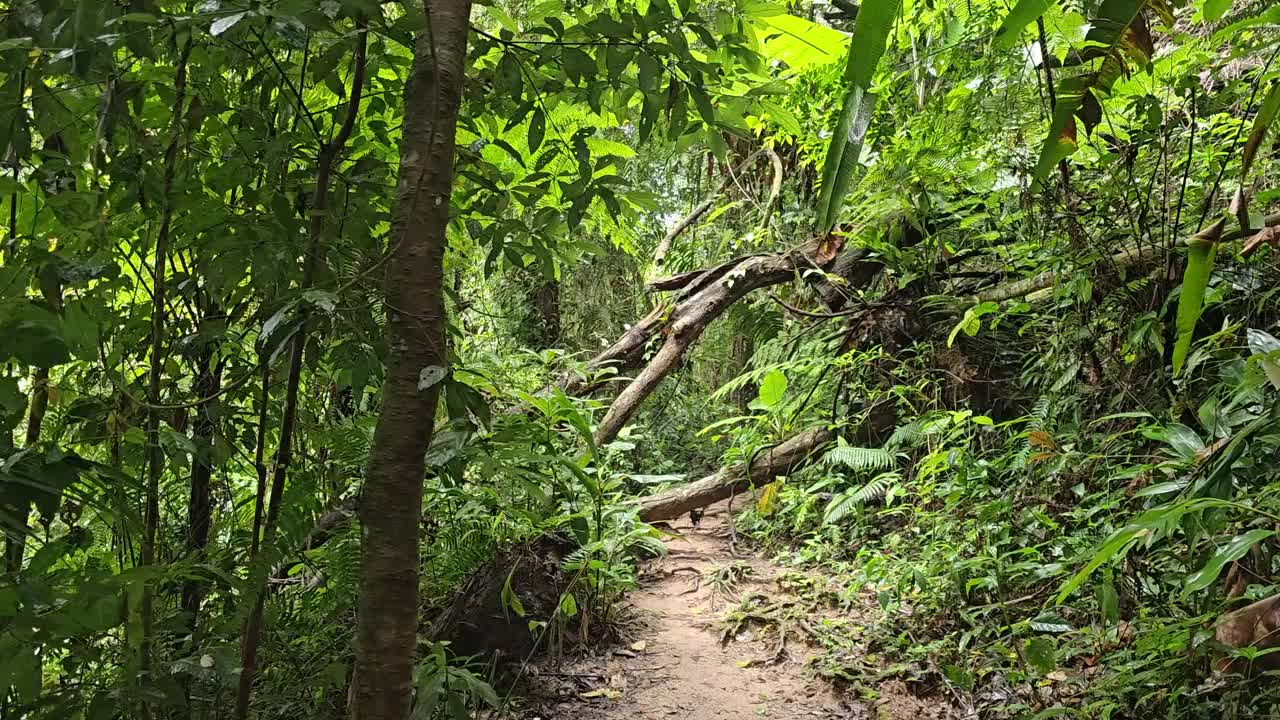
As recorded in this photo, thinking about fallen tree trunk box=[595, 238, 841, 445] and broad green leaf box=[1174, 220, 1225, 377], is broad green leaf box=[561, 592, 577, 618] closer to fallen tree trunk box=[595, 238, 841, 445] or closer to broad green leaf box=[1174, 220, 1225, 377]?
fallen tree trunk box=[595, 238, 841, 445]

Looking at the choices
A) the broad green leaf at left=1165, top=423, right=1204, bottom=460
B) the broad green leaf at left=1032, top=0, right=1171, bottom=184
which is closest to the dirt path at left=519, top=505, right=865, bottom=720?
the broad green leaf at left=1165, top=423, right=1204, bottom=460

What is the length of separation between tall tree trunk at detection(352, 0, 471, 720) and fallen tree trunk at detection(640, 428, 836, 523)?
3.75 metres

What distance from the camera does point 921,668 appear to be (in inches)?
113

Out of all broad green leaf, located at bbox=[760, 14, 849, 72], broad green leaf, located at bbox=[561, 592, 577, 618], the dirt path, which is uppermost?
broad green leaf, located at bbox=[760, 14, 849, 72]

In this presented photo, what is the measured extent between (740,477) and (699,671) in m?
1.74

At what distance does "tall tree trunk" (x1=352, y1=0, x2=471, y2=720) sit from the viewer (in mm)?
1101

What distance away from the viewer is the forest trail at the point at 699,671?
118 inches

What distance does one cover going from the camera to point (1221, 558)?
1406 mm

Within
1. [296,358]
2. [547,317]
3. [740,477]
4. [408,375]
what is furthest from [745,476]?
[408,375]

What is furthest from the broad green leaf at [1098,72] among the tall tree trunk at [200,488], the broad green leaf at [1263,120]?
the tall tree trunk at [200,488]

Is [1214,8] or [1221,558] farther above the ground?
[1214,8]

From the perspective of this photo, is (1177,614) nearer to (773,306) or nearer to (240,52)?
(240,52)

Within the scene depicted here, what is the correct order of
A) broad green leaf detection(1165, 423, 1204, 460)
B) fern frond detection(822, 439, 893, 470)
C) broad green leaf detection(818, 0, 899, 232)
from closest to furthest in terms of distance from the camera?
broad green leaf detection(818, 0, 899, 232) < broad green leaf detection(1165, 423, 1204, 460) < fern frond detection(822, 439, 893, 470)

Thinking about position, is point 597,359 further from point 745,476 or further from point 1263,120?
point 1263,120
